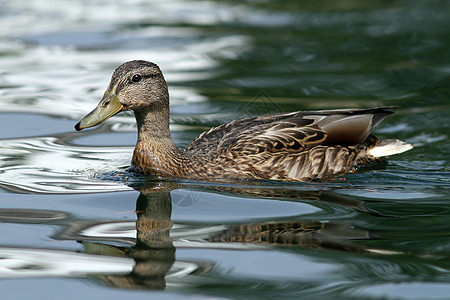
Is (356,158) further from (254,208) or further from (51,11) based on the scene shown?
(51,11)

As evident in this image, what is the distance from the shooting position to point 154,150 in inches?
326

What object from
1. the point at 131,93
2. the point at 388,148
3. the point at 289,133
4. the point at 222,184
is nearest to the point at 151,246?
the point at 222,184

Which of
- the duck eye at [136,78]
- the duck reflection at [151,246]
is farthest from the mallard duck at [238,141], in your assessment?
the duck reflection at [151,246]

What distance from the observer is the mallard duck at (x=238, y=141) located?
7.99 metres

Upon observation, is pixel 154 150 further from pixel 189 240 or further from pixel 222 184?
pixel 189 240

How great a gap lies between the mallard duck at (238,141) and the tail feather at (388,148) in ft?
0.22

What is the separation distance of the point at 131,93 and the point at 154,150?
0.72 m

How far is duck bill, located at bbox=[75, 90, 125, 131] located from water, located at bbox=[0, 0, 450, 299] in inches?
25.7

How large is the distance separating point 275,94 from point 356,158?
3.38m

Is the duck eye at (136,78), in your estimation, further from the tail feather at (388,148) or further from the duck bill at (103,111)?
the tail feather at (388,148)

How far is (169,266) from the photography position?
559 cm

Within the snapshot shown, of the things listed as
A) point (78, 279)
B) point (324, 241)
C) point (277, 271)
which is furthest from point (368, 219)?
point (78, 279)

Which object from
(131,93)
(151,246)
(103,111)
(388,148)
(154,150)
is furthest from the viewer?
(388,148)

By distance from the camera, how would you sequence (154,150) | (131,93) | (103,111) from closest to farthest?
(103,111) → (131,93) → (154,150)
